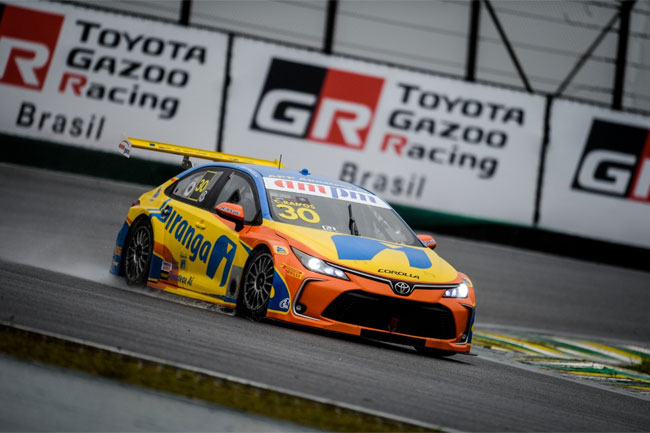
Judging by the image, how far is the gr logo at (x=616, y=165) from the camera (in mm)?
21359

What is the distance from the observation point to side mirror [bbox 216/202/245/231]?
9688 millimetres

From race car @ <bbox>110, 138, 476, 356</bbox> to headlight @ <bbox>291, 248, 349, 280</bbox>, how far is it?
0.01 meters

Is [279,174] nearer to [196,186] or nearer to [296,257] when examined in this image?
[196,186]

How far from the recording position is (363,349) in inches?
349

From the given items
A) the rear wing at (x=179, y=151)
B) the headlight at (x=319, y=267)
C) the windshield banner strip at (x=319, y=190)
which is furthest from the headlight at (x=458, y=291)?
the rear wing at (x=179, y=151)

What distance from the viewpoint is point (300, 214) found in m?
9.96

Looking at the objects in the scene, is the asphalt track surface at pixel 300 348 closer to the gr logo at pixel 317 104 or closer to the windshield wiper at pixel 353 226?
the windshield wiper at pixel 353 226

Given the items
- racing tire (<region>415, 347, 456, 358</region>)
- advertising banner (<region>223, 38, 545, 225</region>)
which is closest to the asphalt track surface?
racing tire (<region>415, 347, 456, 358</region>)

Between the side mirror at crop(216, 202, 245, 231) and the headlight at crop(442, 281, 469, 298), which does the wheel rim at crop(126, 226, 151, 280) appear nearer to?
the side mirror at crop(216, 202, 245, 231)

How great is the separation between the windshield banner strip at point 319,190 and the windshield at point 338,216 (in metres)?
0.04

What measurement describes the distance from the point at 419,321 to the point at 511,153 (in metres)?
12.6

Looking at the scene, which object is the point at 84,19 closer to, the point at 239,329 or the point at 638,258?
the point at 638,258

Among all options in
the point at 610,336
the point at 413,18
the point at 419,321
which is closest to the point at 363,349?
the point at 419,321

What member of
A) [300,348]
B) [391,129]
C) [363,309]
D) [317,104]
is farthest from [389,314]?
[317,104]
